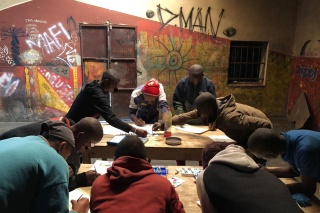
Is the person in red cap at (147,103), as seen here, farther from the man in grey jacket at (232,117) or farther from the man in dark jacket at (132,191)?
the man in dark jacket at (132,191)

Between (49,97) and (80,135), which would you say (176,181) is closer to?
(80,135)

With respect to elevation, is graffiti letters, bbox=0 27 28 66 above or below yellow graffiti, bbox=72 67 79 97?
above

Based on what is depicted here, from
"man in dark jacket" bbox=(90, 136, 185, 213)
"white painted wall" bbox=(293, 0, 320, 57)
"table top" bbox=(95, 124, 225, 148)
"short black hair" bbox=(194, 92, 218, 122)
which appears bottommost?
"table top" bbox=(95, 124, 225, 148)

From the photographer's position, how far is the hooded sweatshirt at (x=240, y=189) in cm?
148

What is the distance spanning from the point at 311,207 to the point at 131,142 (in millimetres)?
1498

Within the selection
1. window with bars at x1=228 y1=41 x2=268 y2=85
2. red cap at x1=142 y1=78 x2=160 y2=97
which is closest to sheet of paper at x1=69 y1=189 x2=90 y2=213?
red cap at x1=142 y1=78 x2=160 y2=97

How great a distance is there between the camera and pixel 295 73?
23.2 feet

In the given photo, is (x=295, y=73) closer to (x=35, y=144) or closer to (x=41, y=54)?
(x=41, y=54)

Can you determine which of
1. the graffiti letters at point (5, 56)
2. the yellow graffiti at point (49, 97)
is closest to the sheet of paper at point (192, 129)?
the yellow graffiti at point (49, 97)

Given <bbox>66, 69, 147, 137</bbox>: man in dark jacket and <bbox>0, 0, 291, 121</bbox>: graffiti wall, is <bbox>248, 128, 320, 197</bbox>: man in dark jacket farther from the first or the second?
<bbox>0, 0, 291, 121</bbox>: graffiti wall

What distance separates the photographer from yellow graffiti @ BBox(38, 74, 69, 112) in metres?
6.58

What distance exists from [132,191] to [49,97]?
5.70 metres

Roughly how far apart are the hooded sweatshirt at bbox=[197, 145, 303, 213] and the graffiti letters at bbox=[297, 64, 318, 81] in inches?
220

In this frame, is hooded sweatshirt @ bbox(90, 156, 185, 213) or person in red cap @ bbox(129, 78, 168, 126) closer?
hooded sweatshirt @ bbox(90, 156, 185, 213)
